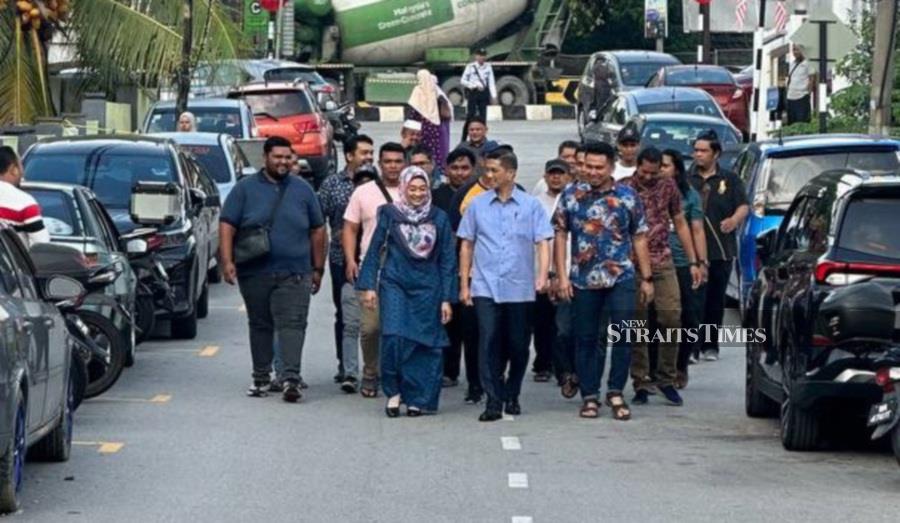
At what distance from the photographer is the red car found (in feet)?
133

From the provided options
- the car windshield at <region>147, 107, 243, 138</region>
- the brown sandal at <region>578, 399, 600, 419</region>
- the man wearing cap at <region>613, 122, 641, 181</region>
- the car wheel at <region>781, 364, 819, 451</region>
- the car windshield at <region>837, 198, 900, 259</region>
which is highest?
the car windshield at <region>147, 107, 243, 138</region>

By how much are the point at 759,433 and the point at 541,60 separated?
4145cm

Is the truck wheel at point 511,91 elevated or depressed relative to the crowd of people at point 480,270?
elevated

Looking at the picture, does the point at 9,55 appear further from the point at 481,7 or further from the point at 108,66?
the point at 481,7

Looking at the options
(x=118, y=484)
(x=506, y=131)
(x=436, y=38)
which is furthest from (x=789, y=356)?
(x=436, y=38)

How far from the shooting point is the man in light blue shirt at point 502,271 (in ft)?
50.1

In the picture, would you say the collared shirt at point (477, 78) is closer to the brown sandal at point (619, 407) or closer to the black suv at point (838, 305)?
the brown sandal at point (619, 407)

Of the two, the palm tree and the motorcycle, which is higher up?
the palm tree

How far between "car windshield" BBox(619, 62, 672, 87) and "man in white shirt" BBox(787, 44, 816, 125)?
5.40 meters

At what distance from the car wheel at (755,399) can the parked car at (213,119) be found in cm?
1831

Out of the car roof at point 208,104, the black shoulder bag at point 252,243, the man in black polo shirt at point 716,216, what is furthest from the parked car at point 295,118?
the black shoulder bag at point 252,243

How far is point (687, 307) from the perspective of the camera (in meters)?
17.0

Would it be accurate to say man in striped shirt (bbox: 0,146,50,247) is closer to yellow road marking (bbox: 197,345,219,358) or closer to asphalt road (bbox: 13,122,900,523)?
asphalt road (bbox: 13,122,900,523)

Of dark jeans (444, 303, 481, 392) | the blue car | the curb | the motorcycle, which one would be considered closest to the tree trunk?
the blue car
